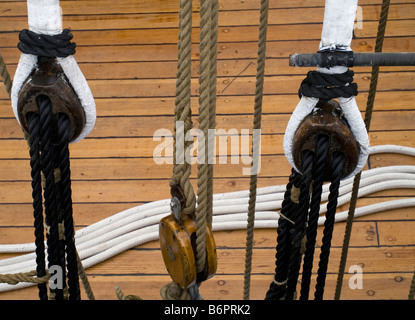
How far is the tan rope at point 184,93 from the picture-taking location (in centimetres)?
87

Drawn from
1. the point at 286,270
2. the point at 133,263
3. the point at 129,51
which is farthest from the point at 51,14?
the point at 129,51

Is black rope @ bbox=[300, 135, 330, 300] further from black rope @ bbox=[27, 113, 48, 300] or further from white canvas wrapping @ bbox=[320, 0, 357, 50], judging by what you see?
black rope @ bbox=[27, 113, 48, 300]

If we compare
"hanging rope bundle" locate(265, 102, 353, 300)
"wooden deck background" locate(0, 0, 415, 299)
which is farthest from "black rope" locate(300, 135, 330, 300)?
"wooden deck background" locate(0, 0, 415, 299)

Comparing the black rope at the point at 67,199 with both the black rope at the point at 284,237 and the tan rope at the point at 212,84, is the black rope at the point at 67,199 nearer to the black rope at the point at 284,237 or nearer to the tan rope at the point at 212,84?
the tan rope at the point at 212,84

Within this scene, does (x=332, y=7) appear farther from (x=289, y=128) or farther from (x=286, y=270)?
(x=286, y=270)

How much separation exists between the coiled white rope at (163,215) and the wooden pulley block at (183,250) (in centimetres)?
105

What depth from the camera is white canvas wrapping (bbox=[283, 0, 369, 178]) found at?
870 mm

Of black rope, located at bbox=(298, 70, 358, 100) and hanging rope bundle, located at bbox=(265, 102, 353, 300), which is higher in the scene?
black rope, located at bbox=(298, 70, 358, 100)

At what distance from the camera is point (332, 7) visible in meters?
0.87

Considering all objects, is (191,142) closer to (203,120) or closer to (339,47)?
(203,120)

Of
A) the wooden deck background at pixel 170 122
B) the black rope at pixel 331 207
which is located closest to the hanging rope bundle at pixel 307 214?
the black rope at pixel 331 207

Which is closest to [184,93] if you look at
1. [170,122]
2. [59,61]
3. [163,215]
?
[59,61]

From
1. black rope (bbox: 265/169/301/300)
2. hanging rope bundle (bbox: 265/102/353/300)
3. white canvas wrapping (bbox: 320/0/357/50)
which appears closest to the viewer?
white canvas wrapping (bbox: 320/0/357/50)

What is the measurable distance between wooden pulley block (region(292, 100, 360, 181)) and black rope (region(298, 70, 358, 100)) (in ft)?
0.10
